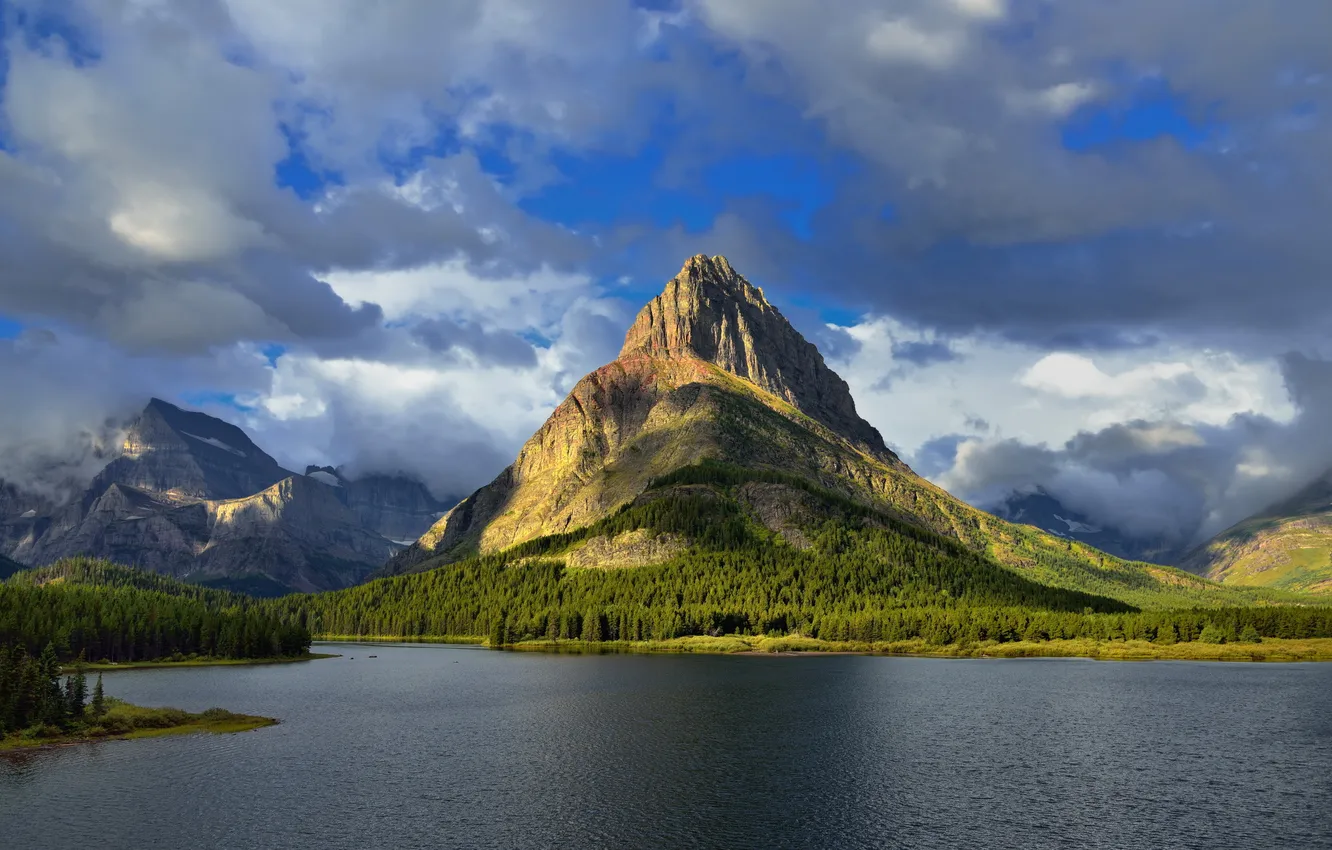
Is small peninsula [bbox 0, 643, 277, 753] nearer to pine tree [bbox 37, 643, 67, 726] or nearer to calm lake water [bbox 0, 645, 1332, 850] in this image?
pine tree [bbox 37, 643, 67, 726]

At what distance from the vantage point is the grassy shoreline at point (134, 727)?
11269cm

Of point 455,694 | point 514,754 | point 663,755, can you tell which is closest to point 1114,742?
point 663,755

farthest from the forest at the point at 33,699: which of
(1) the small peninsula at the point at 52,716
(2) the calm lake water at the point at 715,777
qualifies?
(2) the calm lake water at the point at 715,777

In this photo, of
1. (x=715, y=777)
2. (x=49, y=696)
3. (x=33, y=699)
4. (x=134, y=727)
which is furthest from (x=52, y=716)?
(x=715, y=777)

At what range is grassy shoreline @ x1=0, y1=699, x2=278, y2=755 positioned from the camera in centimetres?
11269

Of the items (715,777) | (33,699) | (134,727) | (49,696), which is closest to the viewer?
(715,777)

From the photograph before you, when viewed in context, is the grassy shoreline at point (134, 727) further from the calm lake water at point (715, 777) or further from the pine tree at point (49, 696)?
the calm lake water at point (715, 777)

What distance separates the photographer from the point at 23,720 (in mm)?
116250

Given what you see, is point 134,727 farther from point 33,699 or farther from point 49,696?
point 33,699

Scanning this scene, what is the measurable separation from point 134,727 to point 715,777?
276 feet

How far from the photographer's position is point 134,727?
124500 millimetres

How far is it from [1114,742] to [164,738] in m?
126

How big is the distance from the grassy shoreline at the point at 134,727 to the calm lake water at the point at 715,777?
453cm

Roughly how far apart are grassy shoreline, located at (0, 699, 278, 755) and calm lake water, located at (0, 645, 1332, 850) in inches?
178
